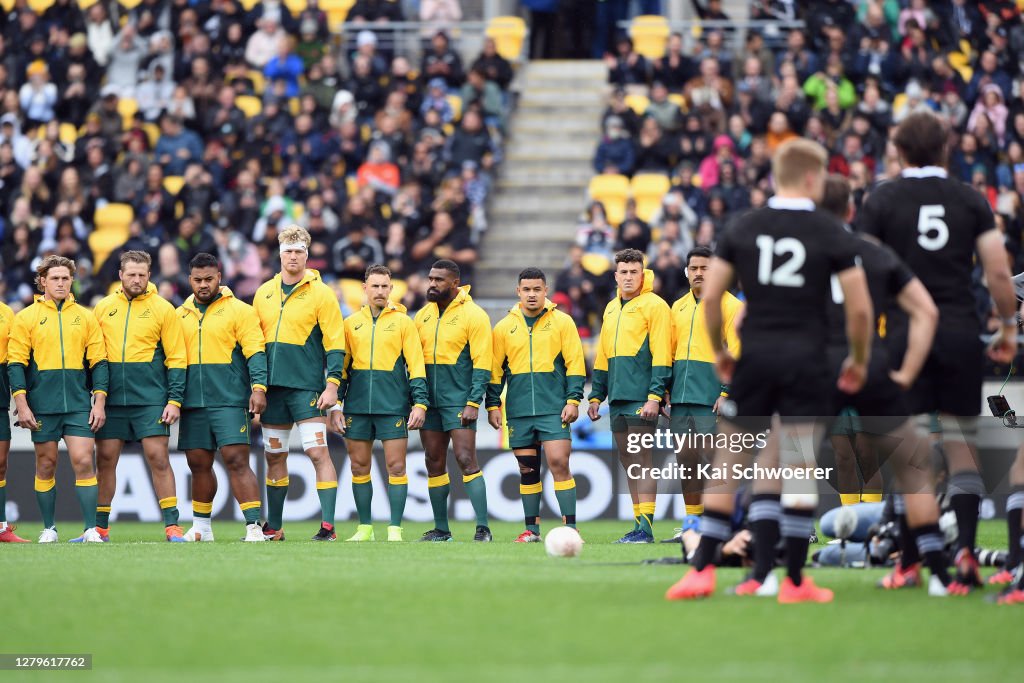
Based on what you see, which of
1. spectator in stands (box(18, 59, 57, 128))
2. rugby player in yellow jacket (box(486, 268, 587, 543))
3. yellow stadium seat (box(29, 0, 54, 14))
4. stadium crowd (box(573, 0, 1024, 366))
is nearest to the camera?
rugby player in yellow jacket (box(486, 268, 587, 543))

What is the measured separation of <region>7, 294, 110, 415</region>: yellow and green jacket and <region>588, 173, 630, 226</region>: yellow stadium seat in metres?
9.71

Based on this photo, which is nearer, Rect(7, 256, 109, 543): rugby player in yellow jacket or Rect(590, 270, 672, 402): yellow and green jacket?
Rect(590, 270, 672, 402): yellow and green jacket

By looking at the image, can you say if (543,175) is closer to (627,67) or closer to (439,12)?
(627,67)

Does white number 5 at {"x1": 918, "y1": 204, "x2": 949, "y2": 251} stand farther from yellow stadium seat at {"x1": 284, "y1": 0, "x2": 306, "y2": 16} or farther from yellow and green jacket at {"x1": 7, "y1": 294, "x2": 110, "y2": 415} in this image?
yellow stadium seat at {"x1": 284, "y1": 0, "x2": 306, "y2": 16}

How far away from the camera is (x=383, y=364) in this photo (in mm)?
13438

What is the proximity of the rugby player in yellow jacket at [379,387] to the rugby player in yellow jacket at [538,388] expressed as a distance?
30.4 inches

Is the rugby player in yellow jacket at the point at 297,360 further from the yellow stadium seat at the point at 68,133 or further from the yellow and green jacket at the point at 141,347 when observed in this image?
the yellow stadium seat at the point at 68,133

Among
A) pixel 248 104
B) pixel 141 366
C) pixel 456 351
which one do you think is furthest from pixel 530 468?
pixel 248 104

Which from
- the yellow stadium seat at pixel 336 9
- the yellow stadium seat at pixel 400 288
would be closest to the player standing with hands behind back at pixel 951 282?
the yellow stadium seat at pixel 400 288

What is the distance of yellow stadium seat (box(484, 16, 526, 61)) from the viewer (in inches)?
956

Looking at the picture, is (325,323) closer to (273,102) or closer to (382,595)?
(382,595)

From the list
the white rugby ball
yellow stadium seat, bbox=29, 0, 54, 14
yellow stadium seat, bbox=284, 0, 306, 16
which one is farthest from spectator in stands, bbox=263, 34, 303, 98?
the white rugby ball

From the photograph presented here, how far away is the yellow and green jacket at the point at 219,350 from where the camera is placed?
13.1m

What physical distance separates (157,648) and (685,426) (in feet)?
24.2
